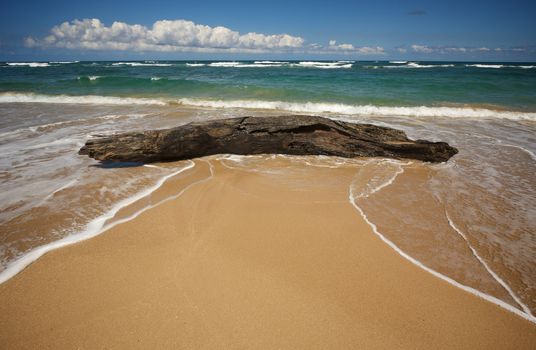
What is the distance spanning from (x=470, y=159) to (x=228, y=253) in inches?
219

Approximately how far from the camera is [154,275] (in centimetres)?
238

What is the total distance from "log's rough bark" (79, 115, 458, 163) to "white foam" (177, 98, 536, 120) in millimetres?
7072

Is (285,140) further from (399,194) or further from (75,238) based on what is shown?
(75,238)

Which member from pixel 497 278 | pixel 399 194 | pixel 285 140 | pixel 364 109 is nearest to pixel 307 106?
pixel 364 109

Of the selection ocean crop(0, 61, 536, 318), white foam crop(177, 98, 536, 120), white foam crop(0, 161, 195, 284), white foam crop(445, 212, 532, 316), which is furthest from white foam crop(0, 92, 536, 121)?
white foam crop(0, 161, 195, 284)

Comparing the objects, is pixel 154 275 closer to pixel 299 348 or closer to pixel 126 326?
pixel 126 326

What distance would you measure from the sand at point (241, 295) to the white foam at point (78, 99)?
44.2ft

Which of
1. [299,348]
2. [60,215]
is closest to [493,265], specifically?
[299,348]

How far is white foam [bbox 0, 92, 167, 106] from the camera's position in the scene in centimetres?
1496

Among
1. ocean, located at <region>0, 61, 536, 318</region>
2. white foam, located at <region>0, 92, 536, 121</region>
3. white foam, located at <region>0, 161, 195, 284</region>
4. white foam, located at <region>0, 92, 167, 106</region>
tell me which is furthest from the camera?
white foam, located at <region>0, 92, 167, 106</region>

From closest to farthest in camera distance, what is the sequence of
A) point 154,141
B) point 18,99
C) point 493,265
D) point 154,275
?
point 154,275 < point 493,265 < point 154,141 < point 18,99

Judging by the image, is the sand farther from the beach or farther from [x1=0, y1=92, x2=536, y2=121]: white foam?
[x1=0, y1=92, x2=536, y2=121]: white foam

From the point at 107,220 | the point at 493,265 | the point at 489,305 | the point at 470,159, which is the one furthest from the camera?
the point at 470,159

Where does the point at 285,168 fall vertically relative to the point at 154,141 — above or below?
below
